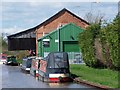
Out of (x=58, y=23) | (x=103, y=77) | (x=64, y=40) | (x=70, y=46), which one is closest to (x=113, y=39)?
(x=103, y=77)

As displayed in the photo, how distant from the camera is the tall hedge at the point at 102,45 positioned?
3319 cm

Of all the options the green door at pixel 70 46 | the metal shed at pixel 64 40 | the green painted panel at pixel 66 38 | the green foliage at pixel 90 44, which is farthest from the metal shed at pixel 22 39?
the green foliage at pixel 90 44

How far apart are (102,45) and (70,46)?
32.8m

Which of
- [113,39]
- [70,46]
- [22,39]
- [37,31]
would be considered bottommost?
[113,39]

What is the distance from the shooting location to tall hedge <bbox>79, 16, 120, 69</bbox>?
109 ft

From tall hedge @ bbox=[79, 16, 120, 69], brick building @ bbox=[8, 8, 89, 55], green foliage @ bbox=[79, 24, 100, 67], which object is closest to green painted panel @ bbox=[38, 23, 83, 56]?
brick building @ bbox=[8, 8, 89, 55]

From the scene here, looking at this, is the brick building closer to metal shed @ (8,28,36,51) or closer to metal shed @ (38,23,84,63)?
metal shed @ (8,28,36,51)

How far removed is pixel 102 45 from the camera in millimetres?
38812

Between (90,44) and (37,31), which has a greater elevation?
(37,31)

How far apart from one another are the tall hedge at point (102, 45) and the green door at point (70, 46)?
23739 millimetres

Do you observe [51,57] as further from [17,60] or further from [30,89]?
[17,60]

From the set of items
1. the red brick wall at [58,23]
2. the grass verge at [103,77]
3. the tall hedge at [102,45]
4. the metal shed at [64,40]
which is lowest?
the grass verge at [103,77]

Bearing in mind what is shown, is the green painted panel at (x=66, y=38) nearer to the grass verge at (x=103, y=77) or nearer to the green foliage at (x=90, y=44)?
the green foliage at (x=90, y=44)

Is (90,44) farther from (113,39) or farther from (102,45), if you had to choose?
(113,39)
